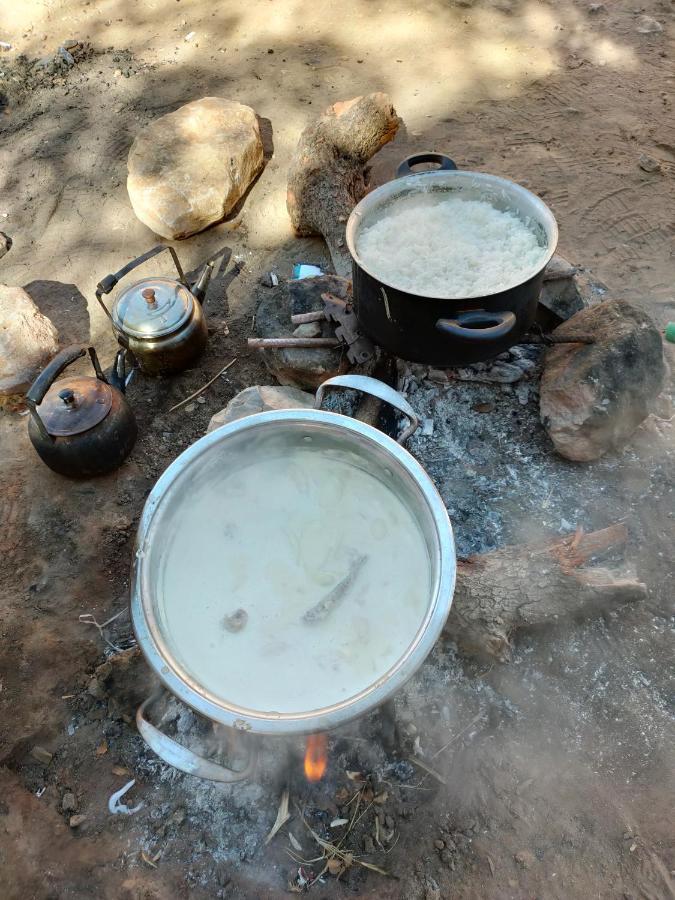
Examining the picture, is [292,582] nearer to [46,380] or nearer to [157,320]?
[46,380]

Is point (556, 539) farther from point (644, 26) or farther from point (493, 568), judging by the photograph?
point (644, 26)

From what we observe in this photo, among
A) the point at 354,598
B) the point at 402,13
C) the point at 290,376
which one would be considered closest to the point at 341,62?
the point at 402,13

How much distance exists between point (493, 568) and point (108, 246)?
4.54m

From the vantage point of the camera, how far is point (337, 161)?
186 inches

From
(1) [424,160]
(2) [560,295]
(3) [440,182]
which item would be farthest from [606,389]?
(1) [424,160]

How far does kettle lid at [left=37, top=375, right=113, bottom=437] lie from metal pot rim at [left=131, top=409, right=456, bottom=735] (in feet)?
5.31

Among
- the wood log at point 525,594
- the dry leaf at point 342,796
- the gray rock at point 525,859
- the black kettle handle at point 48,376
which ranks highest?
the black kettle handle at point 48,376

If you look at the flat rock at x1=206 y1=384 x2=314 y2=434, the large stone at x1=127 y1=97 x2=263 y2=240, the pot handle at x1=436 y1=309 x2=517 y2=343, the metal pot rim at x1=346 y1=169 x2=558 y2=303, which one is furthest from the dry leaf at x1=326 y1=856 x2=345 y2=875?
the large stone at x1=127 y1=97 x2=263 y2=240

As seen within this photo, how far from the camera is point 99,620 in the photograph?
3.23 metres

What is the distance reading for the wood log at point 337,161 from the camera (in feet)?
15.2

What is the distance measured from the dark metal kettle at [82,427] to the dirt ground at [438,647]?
0.25 m

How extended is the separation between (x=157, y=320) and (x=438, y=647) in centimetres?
280

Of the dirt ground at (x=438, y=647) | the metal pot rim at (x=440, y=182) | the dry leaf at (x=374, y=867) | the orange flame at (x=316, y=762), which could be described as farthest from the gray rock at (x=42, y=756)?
the metal pot rim at (x=440, y=182)

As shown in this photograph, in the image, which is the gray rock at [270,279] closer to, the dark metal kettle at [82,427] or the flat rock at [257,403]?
the flat rock at [257,403]
